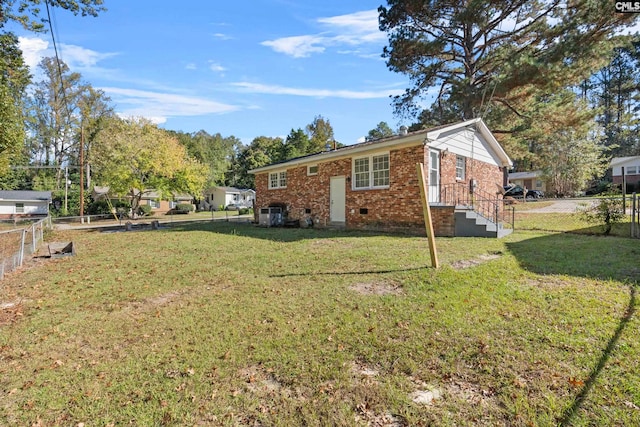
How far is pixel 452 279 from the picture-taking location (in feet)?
17.1

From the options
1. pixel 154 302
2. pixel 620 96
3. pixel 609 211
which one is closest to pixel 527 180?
pixel 620 96

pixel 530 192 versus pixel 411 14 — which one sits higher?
pixel 411 14

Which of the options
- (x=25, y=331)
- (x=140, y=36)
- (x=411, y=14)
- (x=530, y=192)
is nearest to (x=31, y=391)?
(x=25, y=331)

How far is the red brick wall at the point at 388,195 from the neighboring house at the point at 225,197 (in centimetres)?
3035

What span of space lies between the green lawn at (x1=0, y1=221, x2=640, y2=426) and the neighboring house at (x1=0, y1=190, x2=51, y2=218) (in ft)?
129

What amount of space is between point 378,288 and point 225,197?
4349 centimetres

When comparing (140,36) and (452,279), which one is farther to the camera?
(140,36)

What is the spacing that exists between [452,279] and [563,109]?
19525 millimetres

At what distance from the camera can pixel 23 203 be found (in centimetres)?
3534

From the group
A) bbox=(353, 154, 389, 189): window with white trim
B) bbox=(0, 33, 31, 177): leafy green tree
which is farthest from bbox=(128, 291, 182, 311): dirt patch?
bbox=(0, 33, 31, 177): leafy green tree

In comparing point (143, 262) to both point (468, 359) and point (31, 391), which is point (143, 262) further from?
point (468, 359)

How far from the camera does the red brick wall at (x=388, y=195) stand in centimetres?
1098

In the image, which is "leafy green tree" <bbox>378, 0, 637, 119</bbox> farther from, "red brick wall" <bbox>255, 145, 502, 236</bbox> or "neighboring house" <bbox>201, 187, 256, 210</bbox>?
"neighboring house" <bbox>201, 187, 256, 210</bbox>

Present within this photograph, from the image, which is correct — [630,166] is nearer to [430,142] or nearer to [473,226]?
[430,142]
